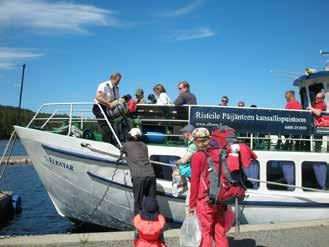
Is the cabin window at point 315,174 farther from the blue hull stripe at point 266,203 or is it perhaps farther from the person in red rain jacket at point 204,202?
the person in red rain jacket at point 204,202

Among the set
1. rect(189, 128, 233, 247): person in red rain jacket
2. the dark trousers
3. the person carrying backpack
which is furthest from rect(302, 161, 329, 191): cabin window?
rect(189, 128, 233, 247): person in red rain jacket

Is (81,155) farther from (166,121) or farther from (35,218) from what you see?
(35,218)

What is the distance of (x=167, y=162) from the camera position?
10.5 m

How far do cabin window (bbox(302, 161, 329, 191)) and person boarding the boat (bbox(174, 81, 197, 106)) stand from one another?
3.25m

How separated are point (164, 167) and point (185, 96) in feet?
5.52

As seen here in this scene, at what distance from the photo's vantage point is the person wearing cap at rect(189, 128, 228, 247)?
19.3ft

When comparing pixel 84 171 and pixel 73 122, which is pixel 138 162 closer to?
pixel 84 171

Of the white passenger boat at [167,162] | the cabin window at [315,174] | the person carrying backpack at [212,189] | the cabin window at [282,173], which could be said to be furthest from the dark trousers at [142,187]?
the cabin window at [315,174]

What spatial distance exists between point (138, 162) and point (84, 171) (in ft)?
6.66

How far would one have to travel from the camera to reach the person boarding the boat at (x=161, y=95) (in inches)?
435

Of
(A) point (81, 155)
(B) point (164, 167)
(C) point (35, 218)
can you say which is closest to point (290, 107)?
(B) point (164, 167)

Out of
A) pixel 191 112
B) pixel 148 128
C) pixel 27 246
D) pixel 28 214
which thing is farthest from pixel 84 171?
pixel 28 214

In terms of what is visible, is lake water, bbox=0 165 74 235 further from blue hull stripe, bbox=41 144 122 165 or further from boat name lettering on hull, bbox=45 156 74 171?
blue hull stripe, bbox=41 144 122 165

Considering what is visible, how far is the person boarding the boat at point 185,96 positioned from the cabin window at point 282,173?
2.43 meters
